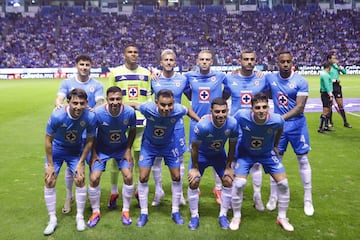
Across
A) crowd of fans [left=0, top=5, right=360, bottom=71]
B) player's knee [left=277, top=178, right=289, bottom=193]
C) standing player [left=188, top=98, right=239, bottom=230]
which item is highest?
crowd of fans [left=0, top=5, right=360, bottom=71]

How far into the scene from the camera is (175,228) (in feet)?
18.4

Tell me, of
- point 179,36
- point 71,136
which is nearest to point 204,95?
point 71,136

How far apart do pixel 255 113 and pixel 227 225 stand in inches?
65.6

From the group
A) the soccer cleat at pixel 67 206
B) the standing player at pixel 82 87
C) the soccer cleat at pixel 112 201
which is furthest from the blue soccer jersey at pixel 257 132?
the soccer cleat at pixel 67 206

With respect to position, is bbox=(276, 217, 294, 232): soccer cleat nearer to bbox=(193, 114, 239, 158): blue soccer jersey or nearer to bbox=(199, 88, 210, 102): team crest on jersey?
bbox=(193, 114, 239, 158): blue soccer jersey

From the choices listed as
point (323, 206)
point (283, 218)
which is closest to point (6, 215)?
point (283, 218)

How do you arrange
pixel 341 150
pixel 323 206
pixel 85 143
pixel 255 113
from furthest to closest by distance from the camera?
pixel 341 150 < pixel 323 206 < pixel 85 143 < pixel 255 113

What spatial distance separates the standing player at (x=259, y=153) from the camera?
547 cm

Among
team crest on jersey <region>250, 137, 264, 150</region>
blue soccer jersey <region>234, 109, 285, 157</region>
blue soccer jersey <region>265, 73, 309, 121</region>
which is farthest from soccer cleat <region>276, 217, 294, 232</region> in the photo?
blue soccer jersey <region>265, 73, 309, 121</region>

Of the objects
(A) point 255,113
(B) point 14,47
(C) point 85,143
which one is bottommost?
(C) point 85,143

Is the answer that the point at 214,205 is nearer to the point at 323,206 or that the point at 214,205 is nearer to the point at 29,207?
the point at 323,206

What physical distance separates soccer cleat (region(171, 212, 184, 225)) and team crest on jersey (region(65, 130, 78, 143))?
6.12 feet

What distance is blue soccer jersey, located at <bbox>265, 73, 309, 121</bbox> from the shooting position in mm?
6133

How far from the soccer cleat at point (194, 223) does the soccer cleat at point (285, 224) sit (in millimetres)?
→ 1177
